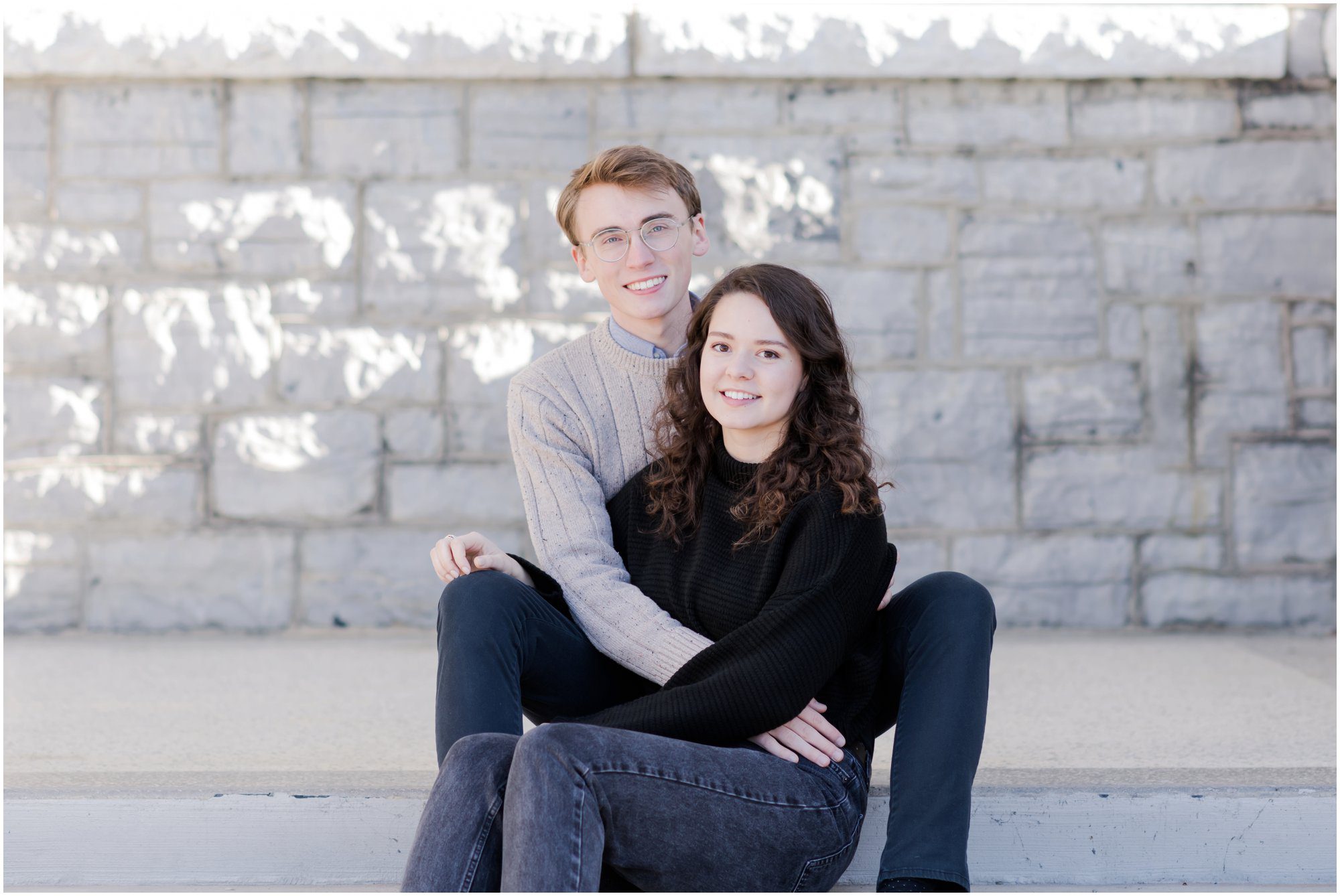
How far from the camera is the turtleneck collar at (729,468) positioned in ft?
5.58

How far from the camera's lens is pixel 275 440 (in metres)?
3.32

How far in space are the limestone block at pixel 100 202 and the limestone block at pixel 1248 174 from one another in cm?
291

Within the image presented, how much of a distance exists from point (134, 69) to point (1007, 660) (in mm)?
2880

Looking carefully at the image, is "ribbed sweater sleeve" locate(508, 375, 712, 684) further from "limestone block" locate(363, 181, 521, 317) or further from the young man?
"limestone block" locate(363, 181, 521, 317)

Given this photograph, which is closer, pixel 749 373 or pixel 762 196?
pixel 749 373

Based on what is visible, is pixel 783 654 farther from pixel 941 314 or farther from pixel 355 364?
pixel 355 364

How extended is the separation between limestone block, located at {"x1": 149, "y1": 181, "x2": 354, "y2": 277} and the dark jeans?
193 cm

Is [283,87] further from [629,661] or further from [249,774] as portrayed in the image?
[629,661]

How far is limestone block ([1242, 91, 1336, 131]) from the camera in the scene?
10.9 feet

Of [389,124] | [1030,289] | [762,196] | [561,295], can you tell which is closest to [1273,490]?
[1030,289]

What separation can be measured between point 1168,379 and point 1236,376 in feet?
0.64

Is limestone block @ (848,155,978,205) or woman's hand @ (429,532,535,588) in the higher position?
limestone block @ (848,155,978,205)

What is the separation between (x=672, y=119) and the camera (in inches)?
131

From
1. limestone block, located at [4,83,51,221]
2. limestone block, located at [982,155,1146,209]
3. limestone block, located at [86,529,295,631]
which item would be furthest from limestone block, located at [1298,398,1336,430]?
limestone block, located at [4,83,51,221]
